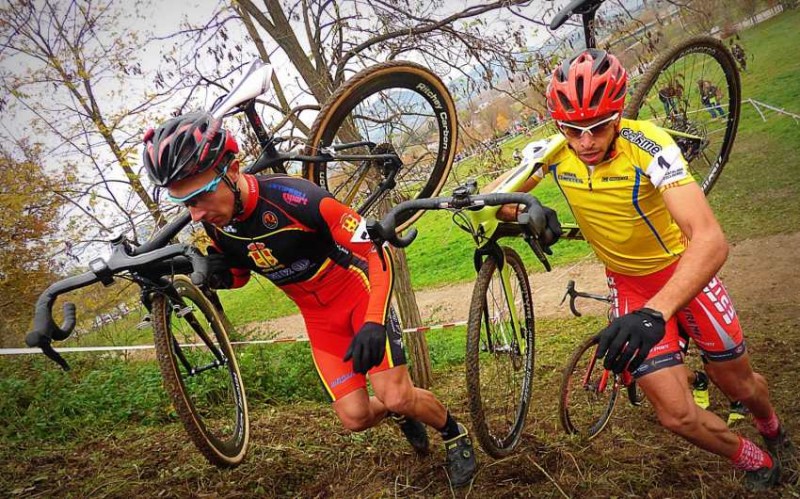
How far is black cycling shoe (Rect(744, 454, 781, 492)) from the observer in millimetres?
3221

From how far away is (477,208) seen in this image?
10.7ft

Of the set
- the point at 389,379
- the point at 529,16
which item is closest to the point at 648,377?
the point at 389,379

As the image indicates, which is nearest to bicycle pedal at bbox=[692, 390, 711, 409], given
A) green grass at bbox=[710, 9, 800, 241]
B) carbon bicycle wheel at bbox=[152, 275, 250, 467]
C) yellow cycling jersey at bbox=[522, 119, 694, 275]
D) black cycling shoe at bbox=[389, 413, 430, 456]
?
yellow cycling jersey at bbox=[522, 119, 694, 275]

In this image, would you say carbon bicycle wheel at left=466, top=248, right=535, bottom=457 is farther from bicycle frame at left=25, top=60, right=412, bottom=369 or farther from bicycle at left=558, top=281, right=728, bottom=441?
bicycle frame at left=25, top=60, right=412, bottom=369

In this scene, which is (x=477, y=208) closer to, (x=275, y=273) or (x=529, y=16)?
(x=275, y=273)

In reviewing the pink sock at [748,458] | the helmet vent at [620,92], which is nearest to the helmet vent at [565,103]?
the helmet vent at [620,92]

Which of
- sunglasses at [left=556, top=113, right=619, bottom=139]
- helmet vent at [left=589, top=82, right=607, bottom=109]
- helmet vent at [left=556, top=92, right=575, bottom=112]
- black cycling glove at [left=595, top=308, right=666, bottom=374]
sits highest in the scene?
helmet vent at [left=556, top=92, right=575, bottom=112]

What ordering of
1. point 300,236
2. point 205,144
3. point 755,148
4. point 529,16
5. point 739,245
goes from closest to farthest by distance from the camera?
1. point 205,144
2. point 300,236
3. point 529,16
4. point 739,245
5. point 755,148

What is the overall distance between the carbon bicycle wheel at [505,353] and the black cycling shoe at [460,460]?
0.65 ft

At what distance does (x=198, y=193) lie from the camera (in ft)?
9.97

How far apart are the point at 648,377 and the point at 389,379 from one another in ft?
5.09

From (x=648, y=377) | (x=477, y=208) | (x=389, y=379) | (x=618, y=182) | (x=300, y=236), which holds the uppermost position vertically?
(x=300, y=236)

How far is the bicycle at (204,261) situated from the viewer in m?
3.16

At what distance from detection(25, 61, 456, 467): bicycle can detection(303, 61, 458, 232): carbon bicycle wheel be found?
11 mm
